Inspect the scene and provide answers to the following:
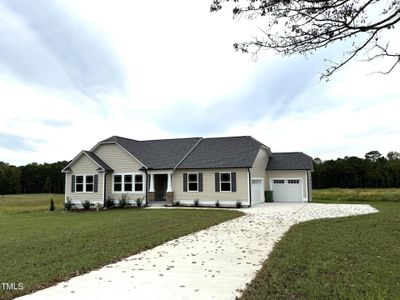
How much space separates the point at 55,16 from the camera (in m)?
11.9

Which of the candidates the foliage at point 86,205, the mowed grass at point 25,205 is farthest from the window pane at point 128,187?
the mowed grass at point 25,205

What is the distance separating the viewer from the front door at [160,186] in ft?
86.0

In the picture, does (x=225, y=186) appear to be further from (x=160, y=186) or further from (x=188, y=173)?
(x=160, y=186)

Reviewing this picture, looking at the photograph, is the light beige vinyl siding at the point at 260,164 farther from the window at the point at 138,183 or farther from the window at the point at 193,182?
the window at the point at 138,183

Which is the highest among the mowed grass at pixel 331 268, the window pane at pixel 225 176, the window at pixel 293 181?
the window pane at pixel 225 176

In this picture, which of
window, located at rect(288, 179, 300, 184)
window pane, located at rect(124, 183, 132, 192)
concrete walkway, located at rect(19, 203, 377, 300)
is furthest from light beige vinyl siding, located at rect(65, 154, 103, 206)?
concrete walkway, located at rect(19, 203, 377, 300)

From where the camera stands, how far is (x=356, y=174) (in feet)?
199

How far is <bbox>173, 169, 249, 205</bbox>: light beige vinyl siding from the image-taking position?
22.3m

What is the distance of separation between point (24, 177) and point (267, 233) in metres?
80.7

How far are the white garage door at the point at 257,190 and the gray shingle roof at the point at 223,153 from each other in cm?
175

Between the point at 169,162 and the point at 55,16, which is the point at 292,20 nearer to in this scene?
the point at 55,16

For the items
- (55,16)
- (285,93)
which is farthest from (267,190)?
(55,16)

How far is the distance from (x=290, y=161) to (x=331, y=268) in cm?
2206

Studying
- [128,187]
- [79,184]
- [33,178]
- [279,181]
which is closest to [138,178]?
[128,187]
